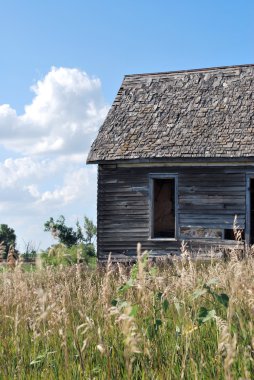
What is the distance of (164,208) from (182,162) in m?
3.01

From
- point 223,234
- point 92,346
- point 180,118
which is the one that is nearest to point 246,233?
point 223,234

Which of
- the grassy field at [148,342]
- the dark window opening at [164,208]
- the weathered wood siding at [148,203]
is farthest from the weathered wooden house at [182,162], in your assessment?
the grassy field at [148,342]

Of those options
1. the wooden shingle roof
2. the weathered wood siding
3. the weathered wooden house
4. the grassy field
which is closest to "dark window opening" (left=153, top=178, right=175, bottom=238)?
the weathered wooden house

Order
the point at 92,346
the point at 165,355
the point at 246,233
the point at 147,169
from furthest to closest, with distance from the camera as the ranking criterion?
the point at 147,169, the point at 246,233, the point at 92,346, the point at 165,355

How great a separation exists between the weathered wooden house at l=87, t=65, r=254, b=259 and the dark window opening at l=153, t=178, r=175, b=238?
2.02ft

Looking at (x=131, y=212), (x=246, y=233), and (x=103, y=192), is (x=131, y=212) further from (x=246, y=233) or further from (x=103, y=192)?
(x=246, y=233)

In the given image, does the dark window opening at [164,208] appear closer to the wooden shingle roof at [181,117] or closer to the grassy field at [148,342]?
the wooden shingle roof at [181,117]

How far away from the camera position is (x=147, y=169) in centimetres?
1619

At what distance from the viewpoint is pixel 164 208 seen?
18391 millimetres

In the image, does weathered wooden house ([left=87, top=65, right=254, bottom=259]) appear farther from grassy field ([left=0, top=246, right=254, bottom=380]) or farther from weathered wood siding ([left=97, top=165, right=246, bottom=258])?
grassy field ([left=0, top=246, right=254, bottom=380])

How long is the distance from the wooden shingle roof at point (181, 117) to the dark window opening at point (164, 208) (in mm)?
2310

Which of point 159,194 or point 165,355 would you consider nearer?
point 165,355

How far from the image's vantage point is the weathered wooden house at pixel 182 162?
50.8ft

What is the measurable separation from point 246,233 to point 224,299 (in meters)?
12.5
